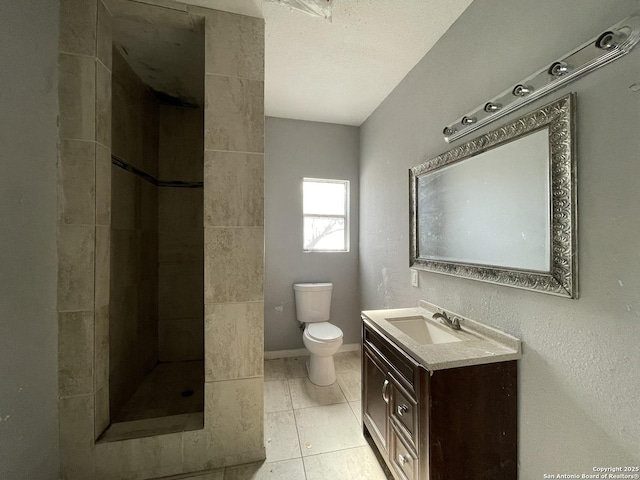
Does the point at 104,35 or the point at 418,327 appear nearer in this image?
the point at 104,35

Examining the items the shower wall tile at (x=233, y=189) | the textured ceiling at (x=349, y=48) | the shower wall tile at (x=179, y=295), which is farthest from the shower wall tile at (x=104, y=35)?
the shower wall tile at (x=179, y=295)

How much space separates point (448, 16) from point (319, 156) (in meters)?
1.65

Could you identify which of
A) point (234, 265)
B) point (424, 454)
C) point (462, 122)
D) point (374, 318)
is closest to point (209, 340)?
point (234, 265)

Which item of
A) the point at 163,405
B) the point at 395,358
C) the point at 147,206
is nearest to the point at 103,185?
the point at 147,206

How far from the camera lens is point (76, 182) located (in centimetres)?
133

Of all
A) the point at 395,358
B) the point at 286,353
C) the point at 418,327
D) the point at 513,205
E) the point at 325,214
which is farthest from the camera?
the point at 325,214

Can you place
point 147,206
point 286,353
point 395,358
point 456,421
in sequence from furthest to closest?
point 286,353
point 147,206
point 395,358
point 456,421

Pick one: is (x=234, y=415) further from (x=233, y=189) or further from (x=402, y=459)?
(x=233, y=189)

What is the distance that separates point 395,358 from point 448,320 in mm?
449

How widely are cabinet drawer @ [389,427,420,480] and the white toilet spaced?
0.92m

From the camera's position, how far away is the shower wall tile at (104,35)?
138cm

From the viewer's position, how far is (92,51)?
1.35 m

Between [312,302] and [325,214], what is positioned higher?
[325,214]

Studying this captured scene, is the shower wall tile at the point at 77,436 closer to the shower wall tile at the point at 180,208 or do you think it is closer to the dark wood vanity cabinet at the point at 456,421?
the shower wall tile at the point at 180,208
